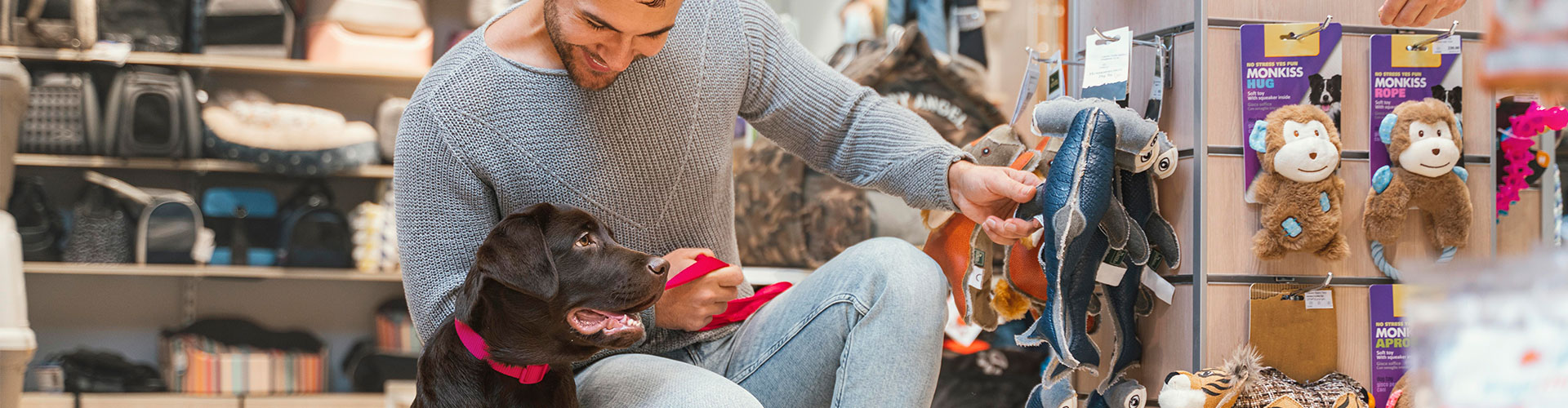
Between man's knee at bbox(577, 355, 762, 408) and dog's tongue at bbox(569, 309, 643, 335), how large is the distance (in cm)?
10

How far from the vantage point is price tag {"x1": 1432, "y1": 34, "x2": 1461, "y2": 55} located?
157cm

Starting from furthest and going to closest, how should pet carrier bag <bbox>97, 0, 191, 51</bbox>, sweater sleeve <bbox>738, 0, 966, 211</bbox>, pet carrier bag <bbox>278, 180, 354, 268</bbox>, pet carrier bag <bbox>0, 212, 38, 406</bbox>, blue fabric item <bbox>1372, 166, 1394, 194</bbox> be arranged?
pet carrier bag <bbox>278, 180, 354, 268</bbox> < pet carrier bag <bbox>97, 0, 191, 51</bbox> < pet carrier bag <bbox>0, 212, 38, 406</bbox> < blue fabric item <bbox>1372, 166, 1394, 194</bbox> < sweater sleeve <bbox>738, 0, 966, 211</bbox>

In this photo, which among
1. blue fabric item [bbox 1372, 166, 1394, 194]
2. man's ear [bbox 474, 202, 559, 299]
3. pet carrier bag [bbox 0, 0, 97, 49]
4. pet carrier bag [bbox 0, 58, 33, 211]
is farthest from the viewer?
pet carrier bag [bbox 0, 0, 97, 49]

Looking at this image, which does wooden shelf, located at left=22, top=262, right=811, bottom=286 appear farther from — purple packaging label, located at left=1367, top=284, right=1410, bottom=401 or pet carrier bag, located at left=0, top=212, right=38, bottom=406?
purple packaging label, located at left=1367, top=284, right=1410, bottom=401

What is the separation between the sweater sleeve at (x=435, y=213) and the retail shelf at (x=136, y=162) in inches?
92.3

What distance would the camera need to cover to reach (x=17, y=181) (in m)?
3.29

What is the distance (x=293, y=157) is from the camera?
3.39 m

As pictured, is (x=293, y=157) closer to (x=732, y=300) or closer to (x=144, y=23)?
(x=144, y=23)

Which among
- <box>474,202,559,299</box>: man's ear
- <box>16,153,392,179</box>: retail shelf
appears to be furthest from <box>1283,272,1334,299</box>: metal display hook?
<box>16,153,392,179</box>: retail shelf

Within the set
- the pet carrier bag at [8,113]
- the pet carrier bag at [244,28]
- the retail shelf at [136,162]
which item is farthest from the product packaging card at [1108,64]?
the pet carrier bag at [244,28]

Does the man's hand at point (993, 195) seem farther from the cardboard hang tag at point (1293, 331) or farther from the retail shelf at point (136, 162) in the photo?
the retail shelf at point (136, 162)

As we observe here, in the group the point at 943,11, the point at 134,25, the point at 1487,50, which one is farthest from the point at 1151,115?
the point at 134,25

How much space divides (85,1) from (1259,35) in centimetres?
320

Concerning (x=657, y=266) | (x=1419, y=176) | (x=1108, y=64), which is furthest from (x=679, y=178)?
(x=1419, y=176)
